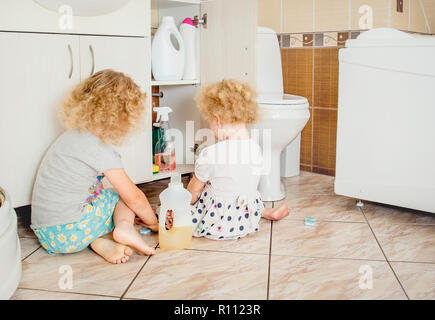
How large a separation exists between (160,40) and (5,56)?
0.70 meters

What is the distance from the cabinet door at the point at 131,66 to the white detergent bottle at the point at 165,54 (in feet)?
0.49

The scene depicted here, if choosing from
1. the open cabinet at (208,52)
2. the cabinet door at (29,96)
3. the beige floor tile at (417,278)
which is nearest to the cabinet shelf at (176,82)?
the open cabinet at (208,52)

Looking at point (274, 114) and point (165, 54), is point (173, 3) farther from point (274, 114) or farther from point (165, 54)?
point (274, 114)

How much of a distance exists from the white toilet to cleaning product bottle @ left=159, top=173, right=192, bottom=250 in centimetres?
58

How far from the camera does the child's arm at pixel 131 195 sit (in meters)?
1.53

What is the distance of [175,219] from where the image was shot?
161 cm

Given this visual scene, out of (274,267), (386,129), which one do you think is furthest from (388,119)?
(274,267)

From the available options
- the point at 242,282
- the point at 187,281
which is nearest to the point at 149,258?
the point at 187,281

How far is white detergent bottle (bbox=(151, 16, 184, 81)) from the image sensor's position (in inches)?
80.0

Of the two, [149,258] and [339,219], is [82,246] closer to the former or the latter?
[149,258]

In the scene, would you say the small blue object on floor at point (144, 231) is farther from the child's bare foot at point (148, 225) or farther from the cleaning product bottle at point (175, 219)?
the cleaning product bottle at point (175, 219)

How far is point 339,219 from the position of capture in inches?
74.0

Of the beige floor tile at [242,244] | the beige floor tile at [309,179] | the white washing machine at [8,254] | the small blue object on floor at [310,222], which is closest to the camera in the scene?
the white washing machine at [8,254]

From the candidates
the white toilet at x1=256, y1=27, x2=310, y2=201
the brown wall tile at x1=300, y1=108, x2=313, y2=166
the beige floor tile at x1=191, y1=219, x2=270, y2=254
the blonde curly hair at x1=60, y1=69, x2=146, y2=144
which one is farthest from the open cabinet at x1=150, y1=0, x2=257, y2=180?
the brown wall tile at x1=300, y1=108, x2=313, y2=166
